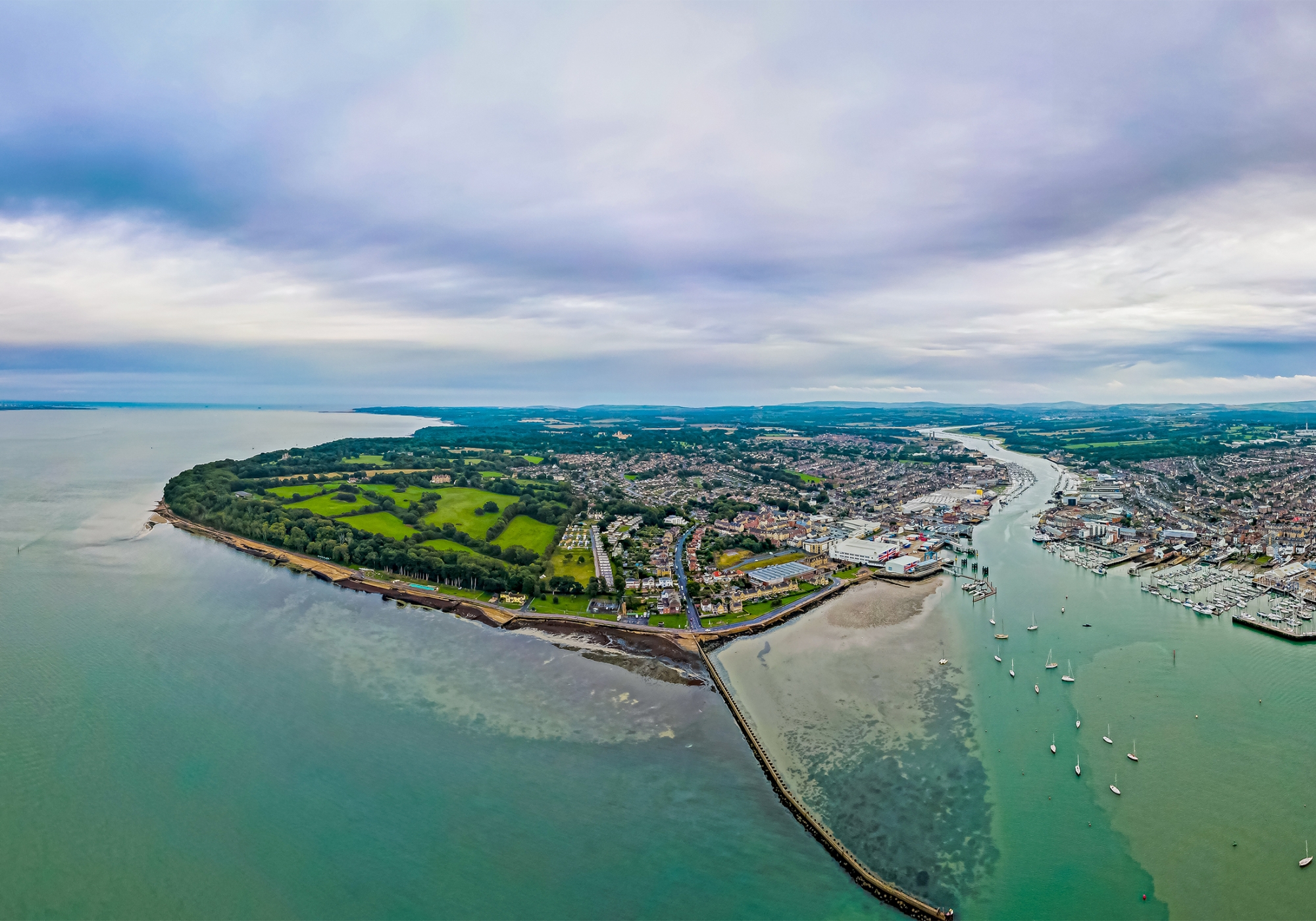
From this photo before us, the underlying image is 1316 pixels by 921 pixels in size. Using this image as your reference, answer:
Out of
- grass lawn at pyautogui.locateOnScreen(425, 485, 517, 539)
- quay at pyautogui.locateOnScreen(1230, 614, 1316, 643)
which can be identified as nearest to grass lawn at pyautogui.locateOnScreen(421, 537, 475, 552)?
grass lawn at pyautogui.locateOnScreen(425, 485, 517, 539)

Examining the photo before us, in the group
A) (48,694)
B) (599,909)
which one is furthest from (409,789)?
(48,694)

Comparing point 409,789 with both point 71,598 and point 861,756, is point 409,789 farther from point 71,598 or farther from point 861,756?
point 71,598

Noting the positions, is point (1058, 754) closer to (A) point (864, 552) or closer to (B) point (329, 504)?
(A) point (864, 552)

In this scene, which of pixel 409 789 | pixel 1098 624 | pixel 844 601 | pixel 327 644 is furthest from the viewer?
pixel 844 601

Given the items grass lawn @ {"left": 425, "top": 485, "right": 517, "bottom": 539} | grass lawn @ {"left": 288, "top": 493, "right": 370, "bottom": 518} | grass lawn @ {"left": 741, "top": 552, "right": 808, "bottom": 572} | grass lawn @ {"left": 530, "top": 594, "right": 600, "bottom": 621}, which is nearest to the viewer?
grass lawn @ {"left": 530, "top": 594, "right": 600, "bottom": 621}

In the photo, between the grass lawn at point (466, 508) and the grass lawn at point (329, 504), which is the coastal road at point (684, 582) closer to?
the grass lawn at point (466, 508)

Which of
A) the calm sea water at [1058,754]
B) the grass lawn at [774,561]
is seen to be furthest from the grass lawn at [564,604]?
the grass lawn at [774,561]

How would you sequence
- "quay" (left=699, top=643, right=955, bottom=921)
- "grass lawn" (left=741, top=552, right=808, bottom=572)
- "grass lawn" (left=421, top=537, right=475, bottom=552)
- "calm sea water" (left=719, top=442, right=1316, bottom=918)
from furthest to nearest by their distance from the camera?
"grass lawn" (left=421, top=537, right=475, bottom=552) → "grass lawn" (left=741, top=552, right=808, bottom=572) → "calm sea water" (left=719, top=442, right=1316, bottom=918) → "quay" (left=699, top=643, right=955, bottom=921)

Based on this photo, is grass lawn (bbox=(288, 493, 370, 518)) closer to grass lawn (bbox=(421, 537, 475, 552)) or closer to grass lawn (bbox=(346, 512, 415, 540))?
grass lawn (bbox=(346, 512, 415, 540))
